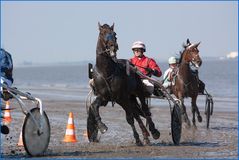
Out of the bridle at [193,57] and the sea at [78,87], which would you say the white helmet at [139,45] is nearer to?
the bridle at [193,57]

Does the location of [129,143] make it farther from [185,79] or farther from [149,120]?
[185,79]

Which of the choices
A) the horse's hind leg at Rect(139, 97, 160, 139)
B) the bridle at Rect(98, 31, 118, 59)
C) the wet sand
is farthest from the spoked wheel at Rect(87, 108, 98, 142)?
the bridle at Rect(98, 31, 118, 59)

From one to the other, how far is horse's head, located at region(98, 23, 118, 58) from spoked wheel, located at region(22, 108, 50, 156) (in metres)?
1.86

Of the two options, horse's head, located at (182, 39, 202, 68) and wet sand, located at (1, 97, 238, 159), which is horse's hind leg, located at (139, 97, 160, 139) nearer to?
wet sand, located at (1, 97, 238, 159)

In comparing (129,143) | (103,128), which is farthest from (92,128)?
(103,128)

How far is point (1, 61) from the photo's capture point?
40.4 feet

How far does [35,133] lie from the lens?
1210 centimetres

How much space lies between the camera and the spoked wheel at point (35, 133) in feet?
39.1

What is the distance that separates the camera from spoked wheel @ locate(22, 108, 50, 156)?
11.9 meters

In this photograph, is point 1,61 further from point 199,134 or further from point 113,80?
point 199,134

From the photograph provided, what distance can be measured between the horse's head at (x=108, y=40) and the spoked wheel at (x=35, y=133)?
1856 millimetres

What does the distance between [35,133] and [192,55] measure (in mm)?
8243

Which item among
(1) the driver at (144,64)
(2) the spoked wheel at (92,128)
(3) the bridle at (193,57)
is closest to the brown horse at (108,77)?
(2) the spoked wheel at (92,128)

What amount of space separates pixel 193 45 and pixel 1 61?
829 cm
